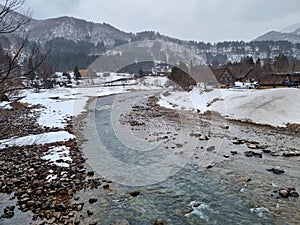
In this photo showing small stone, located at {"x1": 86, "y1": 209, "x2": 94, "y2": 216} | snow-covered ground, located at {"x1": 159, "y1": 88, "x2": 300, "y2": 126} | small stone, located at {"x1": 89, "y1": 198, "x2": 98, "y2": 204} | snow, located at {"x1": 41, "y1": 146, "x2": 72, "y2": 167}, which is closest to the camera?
small stone, located at {"x1": 86, "y1": 209, "x2": 94, "y2": 216}

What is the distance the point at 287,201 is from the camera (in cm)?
689

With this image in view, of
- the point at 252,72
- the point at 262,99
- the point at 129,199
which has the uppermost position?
the point at 252,72

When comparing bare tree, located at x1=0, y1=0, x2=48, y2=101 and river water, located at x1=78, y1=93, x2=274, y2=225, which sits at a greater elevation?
bare tree, located at x1=0, y1=0, x2=48, y2=101

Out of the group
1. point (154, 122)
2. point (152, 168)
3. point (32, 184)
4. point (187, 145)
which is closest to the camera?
point (32, 184)

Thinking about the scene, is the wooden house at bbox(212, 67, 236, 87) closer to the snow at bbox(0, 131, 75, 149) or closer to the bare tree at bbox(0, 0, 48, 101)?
the snow at bbox(0, 131, 75, 149)

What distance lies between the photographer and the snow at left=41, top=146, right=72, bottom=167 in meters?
10.4

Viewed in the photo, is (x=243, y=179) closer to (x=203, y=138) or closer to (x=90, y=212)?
(x=90, y=212)

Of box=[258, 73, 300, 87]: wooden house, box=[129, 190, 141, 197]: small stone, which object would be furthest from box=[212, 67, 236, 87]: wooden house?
box=[129, 190, 141, 197]: small stone

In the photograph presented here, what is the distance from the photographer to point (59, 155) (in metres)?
11.4

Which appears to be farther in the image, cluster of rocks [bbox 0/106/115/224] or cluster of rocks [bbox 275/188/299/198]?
cluster of rocks [bbox 275/188/299/198]

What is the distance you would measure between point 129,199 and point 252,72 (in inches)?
1923

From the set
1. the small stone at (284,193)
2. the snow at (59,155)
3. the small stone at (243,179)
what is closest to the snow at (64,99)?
the snow at (59,155)

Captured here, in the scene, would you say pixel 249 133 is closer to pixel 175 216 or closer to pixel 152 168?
pixel 152 168

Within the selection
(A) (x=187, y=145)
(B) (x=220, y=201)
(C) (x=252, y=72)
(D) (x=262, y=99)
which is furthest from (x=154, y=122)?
(C) (x=252, y=72)
